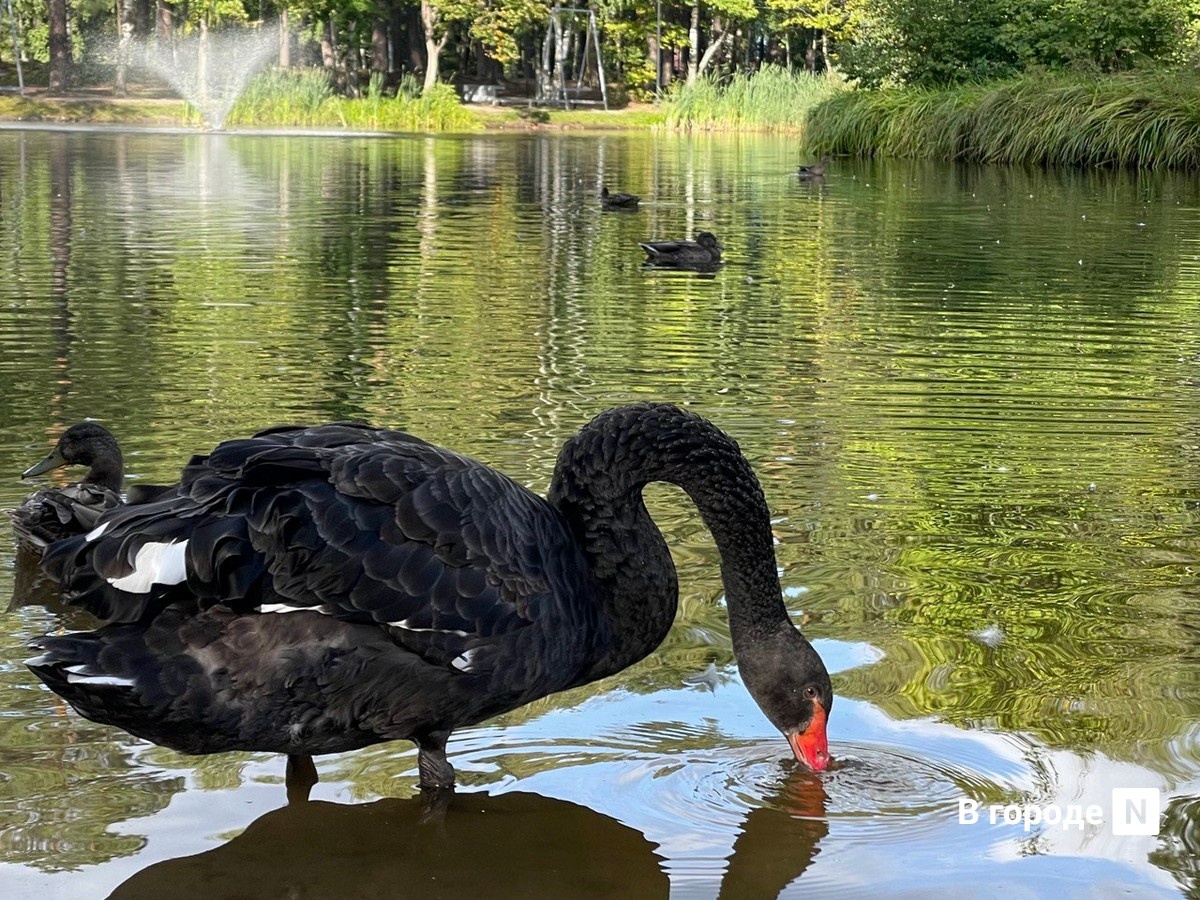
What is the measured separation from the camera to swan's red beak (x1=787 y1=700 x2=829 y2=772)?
3738 mm

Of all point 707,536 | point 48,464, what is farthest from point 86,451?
point 707,536

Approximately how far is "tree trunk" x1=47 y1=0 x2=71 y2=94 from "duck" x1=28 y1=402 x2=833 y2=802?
51.3 meters

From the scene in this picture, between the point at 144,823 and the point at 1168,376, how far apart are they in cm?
678

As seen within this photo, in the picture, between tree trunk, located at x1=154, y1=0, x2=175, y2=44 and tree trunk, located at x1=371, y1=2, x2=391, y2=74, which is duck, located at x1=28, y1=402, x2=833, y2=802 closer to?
tree trunk, located at x1=371, y1=2, x2=391, y2=74

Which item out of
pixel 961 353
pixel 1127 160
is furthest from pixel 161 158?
pixel 961 353

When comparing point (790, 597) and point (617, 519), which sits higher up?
point (617, 519)

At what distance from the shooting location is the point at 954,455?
7.02 m

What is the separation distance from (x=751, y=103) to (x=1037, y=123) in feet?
66.6

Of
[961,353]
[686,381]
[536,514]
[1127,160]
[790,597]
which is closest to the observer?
[536,514]

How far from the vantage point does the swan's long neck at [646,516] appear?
12.4ft

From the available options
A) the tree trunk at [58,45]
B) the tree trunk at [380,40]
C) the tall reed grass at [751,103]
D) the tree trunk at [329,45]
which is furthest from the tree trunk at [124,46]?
the tall reed grass at [751,103]

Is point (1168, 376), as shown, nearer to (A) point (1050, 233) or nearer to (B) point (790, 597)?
(B) point (790, 597)

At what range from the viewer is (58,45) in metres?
51.2
